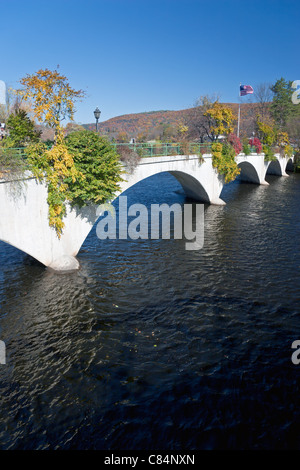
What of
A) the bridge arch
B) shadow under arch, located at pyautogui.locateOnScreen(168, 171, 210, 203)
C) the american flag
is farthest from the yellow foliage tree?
the bridge arch

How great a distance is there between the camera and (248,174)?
4294 cm

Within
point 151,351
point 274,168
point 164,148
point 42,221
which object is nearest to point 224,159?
point 164,148

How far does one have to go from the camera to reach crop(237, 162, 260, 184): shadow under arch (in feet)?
134

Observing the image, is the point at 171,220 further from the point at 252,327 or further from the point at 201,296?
the point at 252,327

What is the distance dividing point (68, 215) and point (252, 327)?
30.9 ft

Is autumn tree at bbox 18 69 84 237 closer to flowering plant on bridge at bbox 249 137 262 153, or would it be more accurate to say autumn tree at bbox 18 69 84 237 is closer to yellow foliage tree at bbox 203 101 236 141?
yellow foliage tree at bbox 203 101 236 141

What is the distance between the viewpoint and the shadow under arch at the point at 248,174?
40812 millimetres

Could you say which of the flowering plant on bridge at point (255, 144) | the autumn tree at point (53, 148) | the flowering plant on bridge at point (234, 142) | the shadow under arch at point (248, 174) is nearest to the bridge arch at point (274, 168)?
the shadow under arch at point (248, 174)

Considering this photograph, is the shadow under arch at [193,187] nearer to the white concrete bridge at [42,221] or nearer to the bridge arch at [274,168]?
the white concrete bridge at [42,221]

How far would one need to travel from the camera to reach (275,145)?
5088 cm

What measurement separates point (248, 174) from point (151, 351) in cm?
3863

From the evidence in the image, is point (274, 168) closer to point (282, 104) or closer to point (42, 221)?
point (282, 104)

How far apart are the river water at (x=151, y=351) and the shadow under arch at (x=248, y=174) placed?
26.7 metres

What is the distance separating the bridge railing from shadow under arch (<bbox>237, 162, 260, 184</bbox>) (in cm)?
1532
